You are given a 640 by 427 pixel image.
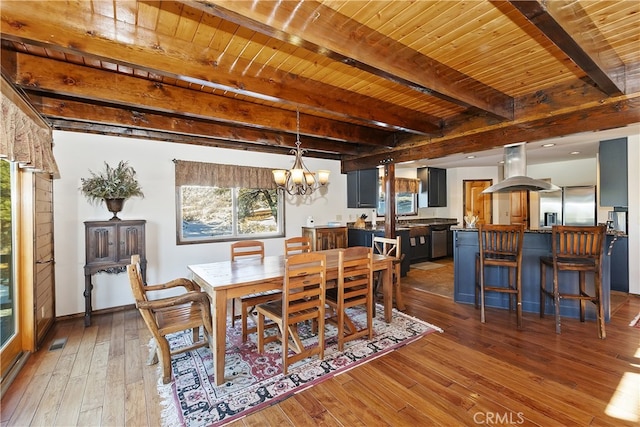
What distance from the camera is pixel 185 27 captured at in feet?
6.22

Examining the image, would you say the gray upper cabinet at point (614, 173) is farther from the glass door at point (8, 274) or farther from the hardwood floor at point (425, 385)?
the glass door at point (8, 274)

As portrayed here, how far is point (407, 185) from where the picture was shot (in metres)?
7.10

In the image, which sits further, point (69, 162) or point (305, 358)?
point (69, 162)

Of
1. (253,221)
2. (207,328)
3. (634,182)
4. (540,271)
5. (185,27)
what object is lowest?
(207,328)

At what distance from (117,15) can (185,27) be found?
38 centimetres

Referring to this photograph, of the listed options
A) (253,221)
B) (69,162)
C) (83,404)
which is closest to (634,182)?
(253,221)

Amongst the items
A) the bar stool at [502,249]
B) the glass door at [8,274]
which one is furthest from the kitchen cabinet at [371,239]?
the glass door at [8,274]

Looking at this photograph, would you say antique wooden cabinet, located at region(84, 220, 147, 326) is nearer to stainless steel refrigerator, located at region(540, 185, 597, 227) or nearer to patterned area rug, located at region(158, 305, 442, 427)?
patterned area rug, located at region(158, 305, 442, 427)

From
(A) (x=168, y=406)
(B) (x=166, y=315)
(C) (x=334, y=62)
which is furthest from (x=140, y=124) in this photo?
(A) (x=168, y=406)

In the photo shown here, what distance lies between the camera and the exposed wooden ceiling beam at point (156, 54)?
164 centimetres

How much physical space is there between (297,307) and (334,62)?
2.07m

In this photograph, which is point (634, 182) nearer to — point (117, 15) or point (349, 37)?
point (349, 37)

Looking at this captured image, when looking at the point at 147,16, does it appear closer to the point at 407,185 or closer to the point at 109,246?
the point at 109,246

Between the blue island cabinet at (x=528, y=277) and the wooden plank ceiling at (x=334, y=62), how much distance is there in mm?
1298
